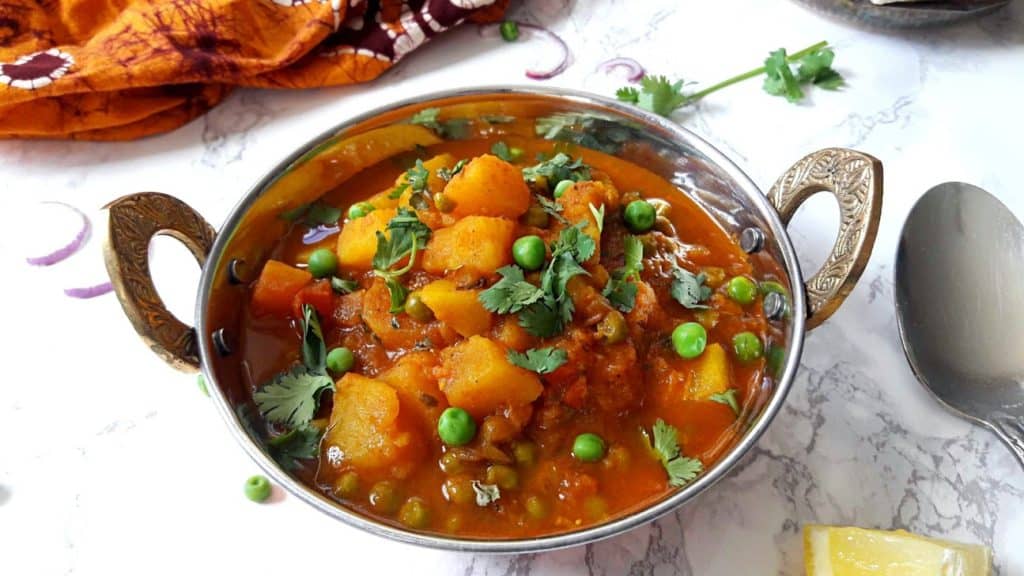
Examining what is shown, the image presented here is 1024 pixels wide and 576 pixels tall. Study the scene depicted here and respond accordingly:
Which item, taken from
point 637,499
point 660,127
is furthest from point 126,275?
point 660,127

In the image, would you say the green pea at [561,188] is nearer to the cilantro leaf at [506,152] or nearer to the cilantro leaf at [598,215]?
the cilantro leaf at [598,215]

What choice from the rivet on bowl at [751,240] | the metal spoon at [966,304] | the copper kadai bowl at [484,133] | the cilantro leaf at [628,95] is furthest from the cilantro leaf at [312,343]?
the metal spoon at [966,304]

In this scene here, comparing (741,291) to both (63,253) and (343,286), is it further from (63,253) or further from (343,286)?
(63,253)

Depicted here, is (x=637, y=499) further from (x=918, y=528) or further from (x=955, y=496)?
(x=955, y=496)

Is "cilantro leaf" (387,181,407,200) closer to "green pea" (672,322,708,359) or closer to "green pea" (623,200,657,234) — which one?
"green pea" (623,200,657,234)

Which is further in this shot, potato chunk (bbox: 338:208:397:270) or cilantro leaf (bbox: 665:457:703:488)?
potato chunk (bbox: 338:208:397:270)

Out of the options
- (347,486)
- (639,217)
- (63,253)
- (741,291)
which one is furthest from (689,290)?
(63,253)

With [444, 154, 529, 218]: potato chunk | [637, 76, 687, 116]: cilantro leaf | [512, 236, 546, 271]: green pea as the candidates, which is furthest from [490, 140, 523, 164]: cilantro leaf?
[637, 76, 687, 116]: cilantro leaf
